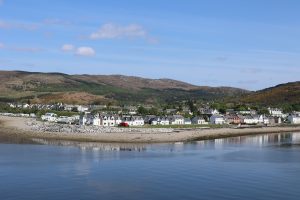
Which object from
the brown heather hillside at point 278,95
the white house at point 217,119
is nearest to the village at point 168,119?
the white house at point 217,119

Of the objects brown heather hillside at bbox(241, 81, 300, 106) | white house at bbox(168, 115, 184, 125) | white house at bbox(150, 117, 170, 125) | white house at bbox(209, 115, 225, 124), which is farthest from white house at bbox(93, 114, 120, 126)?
brown heather hillside at bbox(241, 81, 300, 106)

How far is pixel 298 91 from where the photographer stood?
161125 millimetres

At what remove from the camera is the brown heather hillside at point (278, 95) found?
497 ft

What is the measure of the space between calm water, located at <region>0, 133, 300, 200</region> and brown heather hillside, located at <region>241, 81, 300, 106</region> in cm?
10708

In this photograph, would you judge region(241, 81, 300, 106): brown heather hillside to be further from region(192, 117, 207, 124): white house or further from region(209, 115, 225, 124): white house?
region(192, 117, 207, 124): white house

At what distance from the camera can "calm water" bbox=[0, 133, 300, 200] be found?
25453 mm

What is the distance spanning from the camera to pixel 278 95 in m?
164

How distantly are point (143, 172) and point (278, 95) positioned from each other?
5467 inches

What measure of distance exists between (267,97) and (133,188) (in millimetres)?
143076

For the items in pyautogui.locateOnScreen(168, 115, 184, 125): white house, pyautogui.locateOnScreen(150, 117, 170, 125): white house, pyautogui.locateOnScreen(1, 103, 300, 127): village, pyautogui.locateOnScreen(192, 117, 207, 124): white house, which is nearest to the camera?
pyautogui.locateOnScreen(1, 103, 300, 127): village

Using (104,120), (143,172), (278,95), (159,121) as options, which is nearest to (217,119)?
(159,121)

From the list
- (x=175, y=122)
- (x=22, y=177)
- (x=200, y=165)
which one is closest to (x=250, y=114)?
(x=175, y=122)

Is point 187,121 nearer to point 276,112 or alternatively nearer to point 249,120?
point 249,120

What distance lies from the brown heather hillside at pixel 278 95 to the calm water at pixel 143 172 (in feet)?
351
